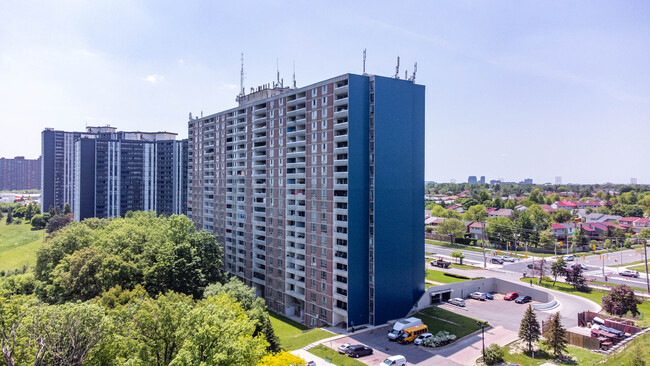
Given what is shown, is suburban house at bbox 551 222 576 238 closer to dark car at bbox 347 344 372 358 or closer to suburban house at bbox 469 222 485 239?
suburban house at bbox 469 222 485 239

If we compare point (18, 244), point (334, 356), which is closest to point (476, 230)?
point (334, 356)

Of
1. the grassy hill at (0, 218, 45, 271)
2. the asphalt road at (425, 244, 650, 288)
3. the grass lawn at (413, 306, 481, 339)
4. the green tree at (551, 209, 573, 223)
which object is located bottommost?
the grassy hill at (0, 218, 45, 271)

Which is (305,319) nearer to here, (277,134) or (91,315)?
(277,134)

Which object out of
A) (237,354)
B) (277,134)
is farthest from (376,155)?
(237,354)

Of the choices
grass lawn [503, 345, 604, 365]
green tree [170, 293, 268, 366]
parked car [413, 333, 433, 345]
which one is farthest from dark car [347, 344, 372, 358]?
green tree [170, 293, 268, 366]

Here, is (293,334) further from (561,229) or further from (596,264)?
(561,229)
